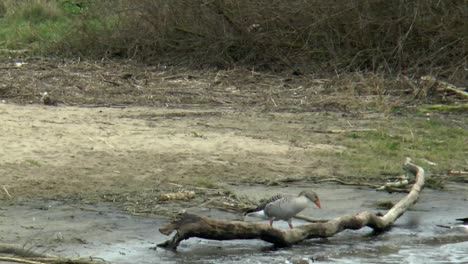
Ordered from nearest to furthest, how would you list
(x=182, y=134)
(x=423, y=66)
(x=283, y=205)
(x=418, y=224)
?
(x=283, y=205) → (x=418, y=224) → (x=182, y=134) → (x=423, y=66)

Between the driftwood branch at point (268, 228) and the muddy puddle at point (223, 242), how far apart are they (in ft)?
0.29

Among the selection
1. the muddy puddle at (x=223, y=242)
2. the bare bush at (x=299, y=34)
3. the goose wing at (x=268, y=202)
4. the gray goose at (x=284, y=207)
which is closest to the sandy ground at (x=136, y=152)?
the muddy puddle at (x=223, y=242)

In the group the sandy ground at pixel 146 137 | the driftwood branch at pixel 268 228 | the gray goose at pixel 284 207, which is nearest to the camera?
the driftwood branch at pixel 268 228

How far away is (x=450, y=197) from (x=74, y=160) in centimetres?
342

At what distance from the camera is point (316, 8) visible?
595 inches

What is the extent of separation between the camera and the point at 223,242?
746 centimetres

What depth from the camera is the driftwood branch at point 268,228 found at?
7.00 meters

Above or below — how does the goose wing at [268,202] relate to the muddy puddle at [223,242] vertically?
above

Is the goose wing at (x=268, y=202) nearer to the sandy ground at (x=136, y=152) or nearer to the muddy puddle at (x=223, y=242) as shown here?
the muddy puddle at (x=223, y=242)

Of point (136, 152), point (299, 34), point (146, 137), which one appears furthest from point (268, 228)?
point (299, 34)

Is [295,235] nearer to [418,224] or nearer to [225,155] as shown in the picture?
[418,224]

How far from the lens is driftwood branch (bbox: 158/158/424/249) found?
23.0ft

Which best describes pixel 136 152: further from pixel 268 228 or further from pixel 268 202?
pixel 268 228

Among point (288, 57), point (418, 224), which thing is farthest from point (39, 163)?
point (288, 57)
